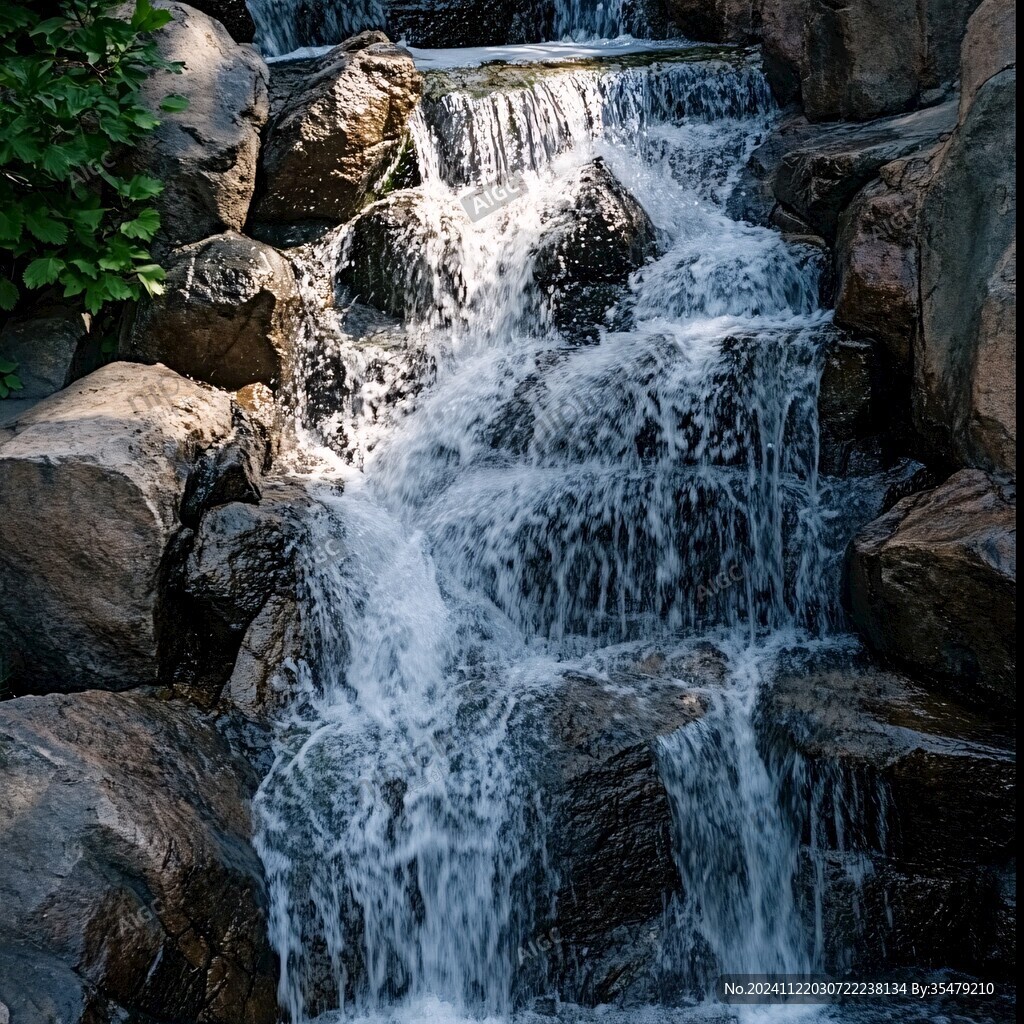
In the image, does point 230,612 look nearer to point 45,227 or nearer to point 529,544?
point 529,544

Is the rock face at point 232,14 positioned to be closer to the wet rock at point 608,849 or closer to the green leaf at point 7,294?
the green leaf at point 7,294

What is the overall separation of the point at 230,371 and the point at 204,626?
1608 mm

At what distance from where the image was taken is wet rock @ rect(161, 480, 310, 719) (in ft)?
12.9

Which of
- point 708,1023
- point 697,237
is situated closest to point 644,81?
point 697,237

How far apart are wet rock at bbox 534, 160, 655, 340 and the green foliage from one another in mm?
2117

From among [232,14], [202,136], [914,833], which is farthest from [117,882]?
[232,14]

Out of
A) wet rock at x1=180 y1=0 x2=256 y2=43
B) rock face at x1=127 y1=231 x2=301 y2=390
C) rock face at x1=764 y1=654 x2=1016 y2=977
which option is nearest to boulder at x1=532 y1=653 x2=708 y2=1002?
rock face at x1=764 y1=654 x2=1016 y2=977

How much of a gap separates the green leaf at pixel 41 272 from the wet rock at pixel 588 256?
253 cm

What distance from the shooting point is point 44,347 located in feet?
15.9

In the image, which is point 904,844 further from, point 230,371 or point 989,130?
point 230,371

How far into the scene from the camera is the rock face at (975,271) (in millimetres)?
3504

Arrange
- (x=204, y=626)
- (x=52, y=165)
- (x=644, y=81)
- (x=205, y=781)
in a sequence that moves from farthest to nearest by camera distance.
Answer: (x=644, y=81) → (x=52, y=165) → (x=204, y=626) → (x=205, y=781)

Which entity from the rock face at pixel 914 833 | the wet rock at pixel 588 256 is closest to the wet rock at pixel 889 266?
the wet rock at pixel 588 256

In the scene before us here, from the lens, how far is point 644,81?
272 inches
